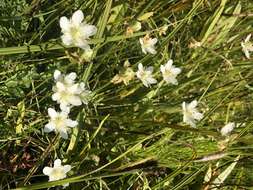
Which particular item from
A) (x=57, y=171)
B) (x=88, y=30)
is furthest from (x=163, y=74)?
(x=57, y=171)

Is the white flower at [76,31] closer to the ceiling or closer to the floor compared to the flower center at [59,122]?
closer to the ceiling

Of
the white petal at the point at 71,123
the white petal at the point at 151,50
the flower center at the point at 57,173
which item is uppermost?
the white petal at the point at 151,50

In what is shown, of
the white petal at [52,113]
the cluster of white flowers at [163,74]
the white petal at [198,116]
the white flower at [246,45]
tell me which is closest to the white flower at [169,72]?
the cluster of white flowers at [163,74]

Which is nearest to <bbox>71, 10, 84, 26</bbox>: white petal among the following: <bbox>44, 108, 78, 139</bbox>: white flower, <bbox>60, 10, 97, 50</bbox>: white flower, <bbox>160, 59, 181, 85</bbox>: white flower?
<bbox>60, 10, 97, 50</bbox>: white flower

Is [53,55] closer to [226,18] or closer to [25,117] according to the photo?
[25,117]

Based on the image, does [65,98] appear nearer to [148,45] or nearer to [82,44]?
[82,44]

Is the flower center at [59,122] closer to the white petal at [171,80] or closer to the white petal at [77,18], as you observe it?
the white petal at [77,18]
